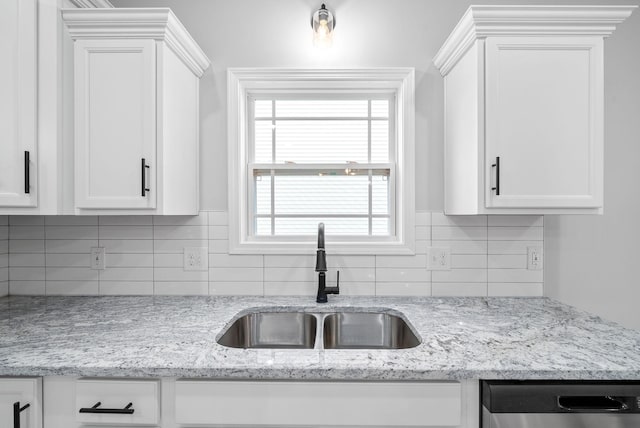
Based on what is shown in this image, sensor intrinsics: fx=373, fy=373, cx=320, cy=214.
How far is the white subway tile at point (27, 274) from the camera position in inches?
77.5

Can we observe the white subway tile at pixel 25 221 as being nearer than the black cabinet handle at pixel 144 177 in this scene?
No

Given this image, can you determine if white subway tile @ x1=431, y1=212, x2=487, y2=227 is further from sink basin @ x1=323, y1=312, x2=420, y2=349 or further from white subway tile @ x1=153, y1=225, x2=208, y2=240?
white subway tile @ x1=153, y1=225, x2=208, y2=240

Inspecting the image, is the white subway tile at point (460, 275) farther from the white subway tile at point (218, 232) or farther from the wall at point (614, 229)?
the white subway tile at point (218, 232)

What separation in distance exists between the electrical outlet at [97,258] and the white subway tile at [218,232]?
0.57m

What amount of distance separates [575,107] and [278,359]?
1.49 m

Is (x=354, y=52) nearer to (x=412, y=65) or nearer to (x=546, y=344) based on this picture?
(x=412, y=65)

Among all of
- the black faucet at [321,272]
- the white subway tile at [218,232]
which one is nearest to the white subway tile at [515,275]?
the black faucet at [321,272]


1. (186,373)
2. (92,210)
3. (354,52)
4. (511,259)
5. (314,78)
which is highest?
(354,52)

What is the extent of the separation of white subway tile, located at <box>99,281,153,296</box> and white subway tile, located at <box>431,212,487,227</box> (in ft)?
5.07

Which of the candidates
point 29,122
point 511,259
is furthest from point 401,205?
point 29,122

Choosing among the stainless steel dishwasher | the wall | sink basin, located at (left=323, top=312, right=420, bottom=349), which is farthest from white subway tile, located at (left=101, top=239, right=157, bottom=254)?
the wall

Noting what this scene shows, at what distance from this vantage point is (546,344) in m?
1.26

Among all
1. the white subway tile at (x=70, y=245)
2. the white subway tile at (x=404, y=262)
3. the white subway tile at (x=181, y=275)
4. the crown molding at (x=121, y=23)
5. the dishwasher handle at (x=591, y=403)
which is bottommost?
the dishwasher handle at (x=591, y=403)

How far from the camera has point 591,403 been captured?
3.60 ft
